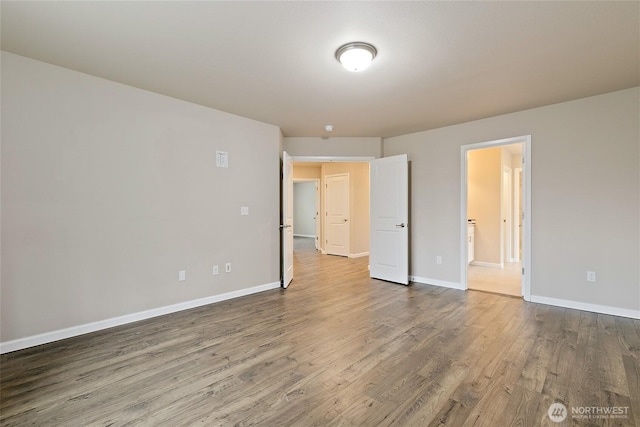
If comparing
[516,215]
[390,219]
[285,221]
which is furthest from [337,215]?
[516,215]

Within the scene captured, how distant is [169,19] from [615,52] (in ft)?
11.3

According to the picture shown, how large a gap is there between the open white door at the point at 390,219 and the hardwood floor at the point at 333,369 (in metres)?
1.33

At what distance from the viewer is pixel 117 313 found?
2930mm

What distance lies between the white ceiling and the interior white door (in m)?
4.05

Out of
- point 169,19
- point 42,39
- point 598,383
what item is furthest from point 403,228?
point 42,39

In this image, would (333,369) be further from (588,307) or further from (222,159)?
Result: (588,307)

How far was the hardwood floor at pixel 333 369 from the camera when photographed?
167 cm

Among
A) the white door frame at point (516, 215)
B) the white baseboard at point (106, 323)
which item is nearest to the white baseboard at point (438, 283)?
the white baseboard at point (106, 323)

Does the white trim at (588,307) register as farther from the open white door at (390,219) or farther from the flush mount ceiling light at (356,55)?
the flush mount ceiling light at (356,55)

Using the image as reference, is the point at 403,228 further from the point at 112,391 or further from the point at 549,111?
the point at 112,391

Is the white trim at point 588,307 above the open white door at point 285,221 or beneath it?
beneath

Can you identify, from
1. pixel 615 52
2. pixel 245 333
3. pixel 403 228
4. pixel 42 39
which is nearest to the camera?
pixel 42 39

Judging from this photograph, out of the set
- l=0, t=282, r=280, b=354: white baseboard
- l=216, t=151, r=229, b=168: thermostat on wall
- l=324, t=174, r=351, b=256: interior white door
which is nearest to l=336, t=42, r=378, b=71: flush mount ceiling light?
l=216, t=151, r=229, b=168: thermostat on wall

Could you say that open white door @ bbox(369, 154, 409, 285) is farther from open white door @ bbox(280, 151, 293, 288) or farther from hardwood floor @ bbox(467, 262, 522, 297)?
open white door @ bbox(280, 151, 293, 288)
